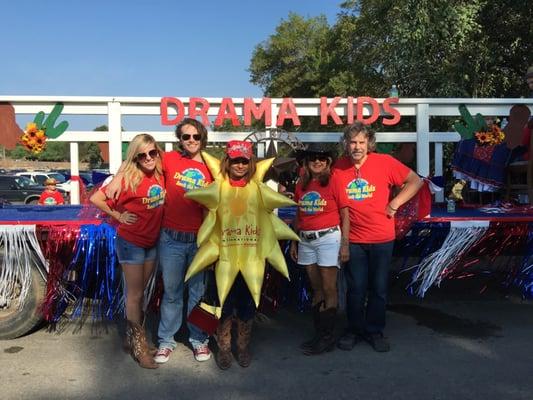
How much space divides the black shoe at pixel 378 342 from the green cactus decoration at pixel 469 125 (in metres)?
3.04

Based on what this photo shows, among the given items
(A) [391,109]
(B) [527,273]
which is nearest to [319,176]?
(B) [527,273]

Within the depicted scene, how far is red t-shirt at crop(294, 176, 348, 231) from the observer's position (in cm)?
351

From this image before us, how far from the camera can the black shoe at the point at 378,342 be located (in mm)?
3756

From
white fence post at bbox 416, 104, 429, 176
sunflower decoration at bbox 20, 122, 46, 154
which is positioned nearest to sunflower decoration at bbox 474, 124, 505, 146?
white fence post at bbox 416, 104, 429, 176

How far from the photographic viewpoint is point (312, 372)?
3.40m

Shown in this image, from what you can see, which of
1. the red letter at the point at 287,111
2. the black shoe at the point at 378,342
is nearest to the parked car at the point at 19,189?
the red letter at the point at 287,111

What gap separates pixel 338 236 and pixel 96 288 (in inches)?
78.1

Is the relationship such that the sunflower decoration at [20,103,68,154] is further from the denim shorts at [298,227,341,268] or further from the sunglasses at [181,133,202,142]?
the denim shorts at [298,227,341,268]

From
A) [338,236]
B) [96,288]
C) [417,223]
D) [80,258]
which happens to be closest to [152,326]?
[96,288]

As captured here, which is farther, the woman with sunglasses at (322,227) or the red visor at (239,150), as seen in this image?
the woman with sunglasses at (322,227)

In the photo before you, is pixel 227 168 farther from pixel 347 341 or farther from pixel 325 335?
pixel 347 341

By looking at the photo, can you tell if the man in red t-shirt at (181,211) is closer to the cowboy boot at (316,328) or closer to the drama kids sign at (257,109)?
the cowboy boot at (316,328)

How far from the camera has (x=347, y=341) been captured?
3.79 m

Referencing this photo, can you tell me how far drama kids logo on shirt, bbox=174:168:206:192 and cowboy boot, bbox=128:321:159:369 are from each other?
99cm
